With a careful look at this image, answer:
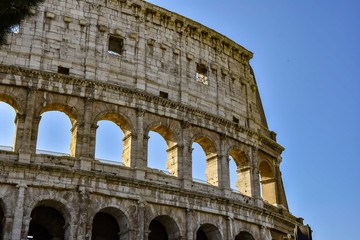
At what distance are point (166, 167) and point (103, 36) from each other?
6677mm

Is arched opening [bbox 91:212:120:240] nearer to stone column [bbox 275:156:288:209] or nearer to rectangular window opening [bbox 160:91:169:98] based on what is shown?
rectangular window opening [bbox 160:91:169:98]

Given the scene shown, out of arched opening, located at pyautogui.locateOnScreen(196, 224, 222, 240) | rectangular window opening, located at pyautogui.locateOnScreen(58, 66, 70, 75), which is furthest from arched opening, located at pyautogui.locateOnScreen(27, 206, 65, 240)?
arched opening, located at pyautogui.locateOnScreen(196, 224, 222, 240)

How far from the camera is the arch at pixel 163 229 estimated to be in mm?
23172

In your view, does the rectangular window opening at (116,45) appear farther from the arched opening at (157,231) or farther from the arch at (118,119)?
the arched opening at (157,231)

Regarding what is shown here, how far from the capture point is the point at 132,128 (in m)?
23.8

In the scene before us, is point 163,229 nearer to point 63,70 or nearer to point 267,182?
point 267,182

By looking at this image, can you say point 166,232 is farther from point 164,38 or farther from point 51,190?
point 164,38

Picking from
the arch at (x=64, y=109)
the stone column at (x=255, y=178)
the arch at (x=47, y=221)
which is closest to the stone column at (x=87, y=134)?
the arch at (x=64, y=109)

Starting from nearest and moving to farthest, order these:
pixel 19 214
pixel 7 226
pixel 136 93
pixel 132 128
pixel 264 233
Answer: pixel 7 226, pixel 19 214, pixel 132 128, pixel 136 93, pixel 264 233

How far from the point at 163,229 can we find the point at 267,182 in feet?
26.2

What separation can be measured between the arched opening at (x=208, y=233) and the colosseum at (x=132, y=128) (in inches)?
1.8

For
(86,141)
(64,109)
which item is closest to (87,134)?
(86,141)

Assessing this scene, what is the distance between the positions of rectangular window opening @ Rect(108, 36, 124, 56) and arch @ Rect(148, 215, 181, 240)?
7.86m

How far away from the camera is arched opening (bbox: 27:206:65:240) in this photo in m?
21.6
